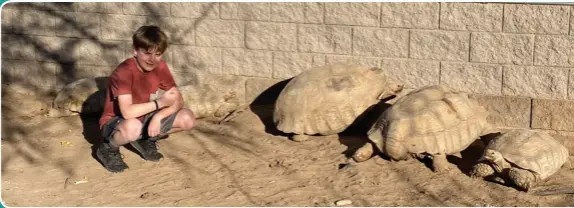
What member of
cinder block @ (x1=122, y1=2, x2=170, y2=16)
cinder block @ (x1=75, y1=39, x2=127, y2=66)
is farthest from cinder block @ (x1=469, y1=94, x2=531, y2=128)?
cinder block @ (x1=75, y1=39, x2=127, y2=66)

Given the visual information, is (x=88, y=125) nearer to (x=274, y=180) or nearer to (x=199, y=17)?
(x=199, y=17)

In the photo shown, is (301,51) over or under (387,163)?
over

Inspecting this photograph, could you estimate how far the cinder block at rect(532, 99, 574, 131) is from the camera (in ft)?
27.5

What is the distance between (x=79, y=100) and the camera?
9.79 m

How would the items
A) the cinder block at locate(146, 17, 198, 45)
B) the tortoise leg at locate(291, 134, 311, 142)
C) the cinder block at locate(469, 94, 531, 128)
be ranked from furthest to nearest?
1. the cinder block at locate(146, 17, 198, 45)
2. the tortoise leg at locate(291, 134, 311, 142)
3. the cinder block at locate(469, 94, 531, 128)

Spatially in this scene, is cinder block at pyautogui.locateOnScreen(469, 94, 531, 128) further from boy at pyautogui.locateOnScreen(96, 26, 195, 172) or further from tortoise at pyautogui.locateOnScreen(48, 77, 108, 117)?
tortoise at pyautogui.locateOnScreen(48, 77, 108, 117)

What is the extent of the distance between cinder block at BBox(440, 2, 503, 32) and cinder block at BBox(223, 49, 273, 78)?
175 cm

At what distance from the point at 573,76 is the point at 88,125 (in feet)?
13.9

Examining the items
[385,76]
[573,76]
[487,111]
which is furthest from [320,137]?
[573,76]

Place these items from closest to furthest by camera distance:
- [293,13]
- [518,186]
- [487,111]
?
[518,186] < [487,111] < [293,13]

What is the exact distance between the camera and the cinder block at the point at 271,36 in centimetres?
942

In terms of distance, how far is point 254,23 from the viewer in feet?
31.4

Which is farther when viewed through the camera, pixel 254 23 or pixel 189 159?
pixel 254 23

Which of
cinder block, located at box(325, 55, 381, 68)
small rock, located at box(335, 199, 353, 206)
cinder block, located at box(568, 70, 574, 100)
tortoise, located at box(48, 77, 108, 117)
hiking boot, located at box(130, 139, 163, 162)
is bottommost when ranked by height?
small rock, located at box(335, 199, 353, 206)
